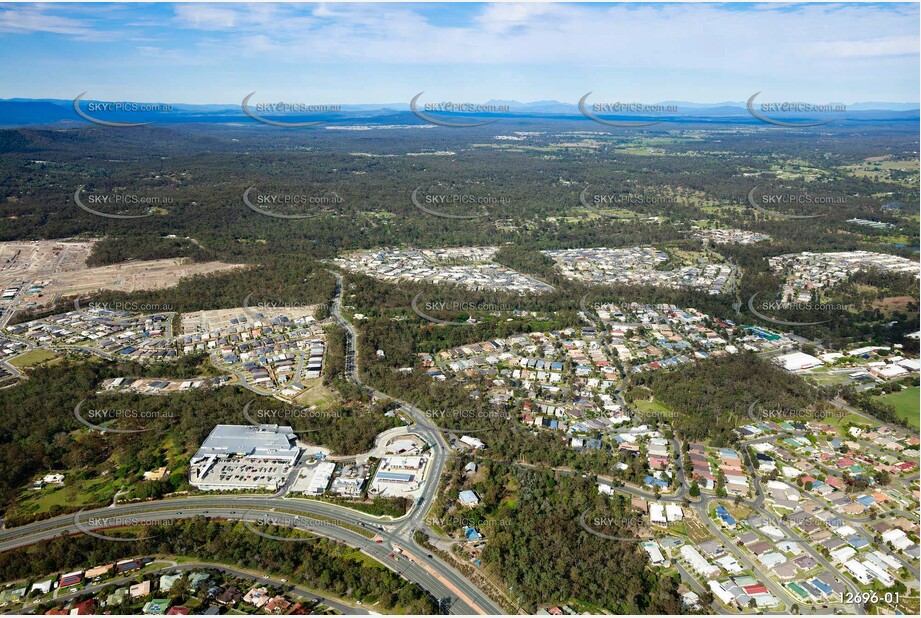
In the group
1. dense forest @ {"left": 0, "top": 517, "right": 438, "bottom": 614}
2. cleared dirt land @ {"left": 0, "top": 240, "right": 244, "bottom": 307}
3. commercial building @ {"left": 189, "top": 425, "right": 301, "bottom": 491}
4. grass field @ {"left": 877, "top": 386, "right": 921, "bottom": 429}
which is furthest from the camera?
cleared dirt land @ {"left": 0, "top": 240, "right": 244, "bottom": 307}

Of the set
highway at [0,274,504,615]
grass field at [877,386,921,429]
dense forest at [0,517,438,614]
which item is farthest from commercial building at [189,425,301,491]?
grass field at [877,386,921,429]

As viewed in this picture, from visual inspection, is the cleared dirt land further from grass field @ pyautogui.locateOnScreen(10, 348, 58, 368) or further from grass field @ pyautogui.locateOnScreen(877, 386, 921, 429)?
grass field @ pyautogui.locateOnScreen(877, 386, 921, 429)

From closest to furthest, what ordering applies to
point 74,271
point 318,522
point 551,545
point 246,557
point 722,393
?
point 246,557
point 551,545
point 318,522
point 722,393
point 74,271

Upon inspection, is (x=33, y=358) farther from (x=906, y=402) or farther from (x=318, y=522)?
(x=906, y=402)

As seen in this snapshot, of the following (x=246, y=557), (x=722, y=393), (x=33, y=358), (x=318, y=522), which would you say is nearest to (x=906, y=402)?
(x=722, y=393)

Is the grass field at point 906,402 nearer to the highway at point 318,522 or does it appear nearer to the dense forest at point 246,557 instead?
the highway at point 318,522
